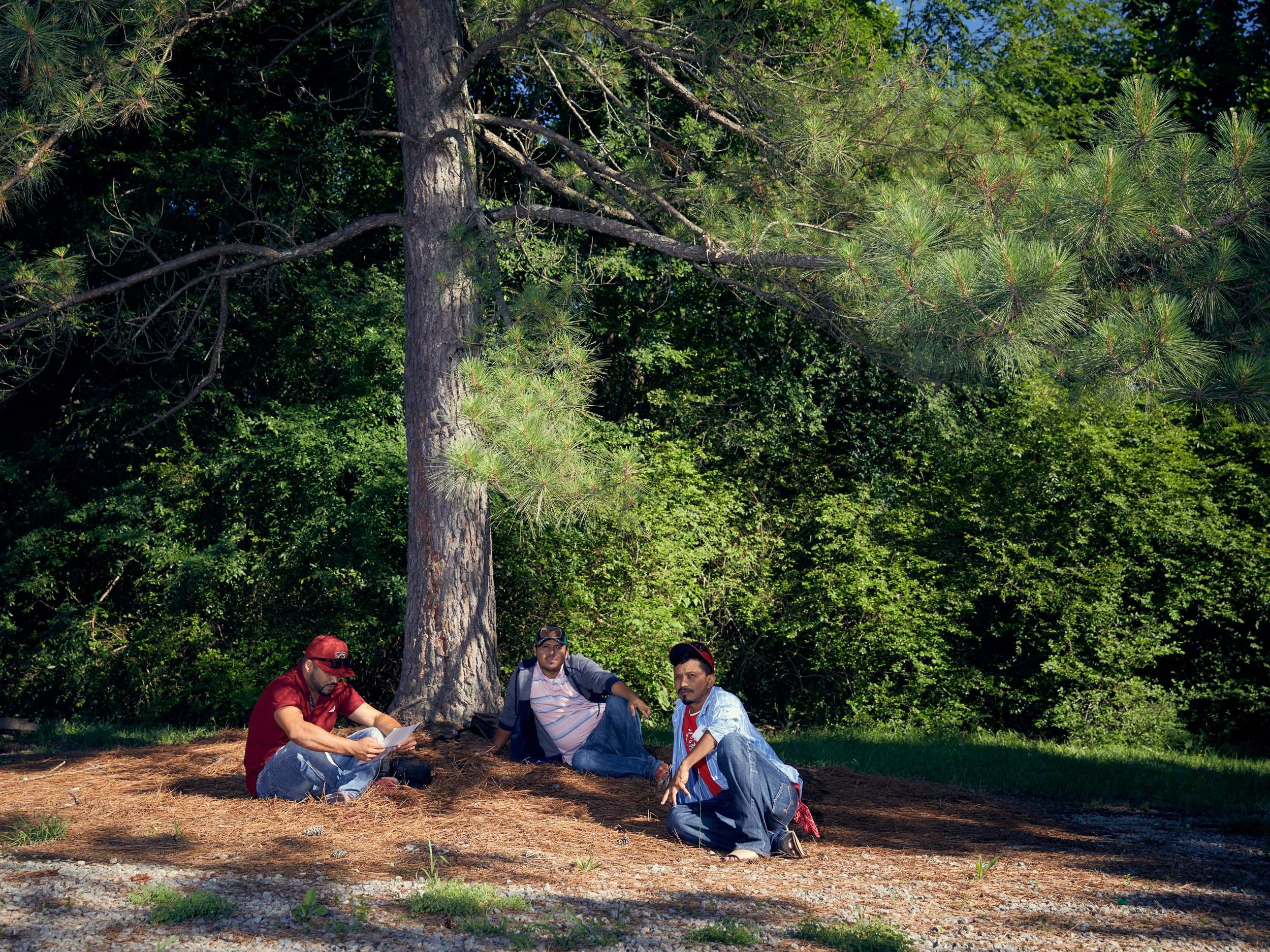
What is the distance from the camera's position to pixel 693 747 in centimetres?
486

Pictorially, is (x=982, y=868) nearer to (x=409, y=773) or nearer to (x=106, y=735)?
(x=409, y=773)

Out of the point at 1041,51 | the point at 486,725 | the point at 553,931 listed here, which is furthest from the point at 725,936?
the point at 1041,51

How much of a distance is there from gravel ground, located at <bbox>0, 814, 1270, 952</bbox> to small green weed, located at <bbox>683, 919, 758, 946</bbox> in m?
0.04

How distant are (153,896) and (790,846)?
286cm

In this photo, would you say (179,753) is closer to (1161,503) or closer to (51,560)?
(51,560)

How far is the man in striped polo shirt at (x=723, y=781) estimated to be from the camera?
15.4 feet

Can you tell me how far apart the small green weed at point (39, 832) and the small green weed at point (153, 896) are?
4.85 feet

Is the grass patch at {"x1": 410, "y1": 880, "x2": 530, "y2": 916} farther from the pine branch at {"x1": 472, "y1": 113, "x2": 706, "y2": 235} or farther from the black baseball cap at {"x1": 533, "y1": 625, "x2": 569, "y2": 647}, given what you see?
the pine branch at {"x1": 472, "y1": 113, "x2": 706, "y2": 235}

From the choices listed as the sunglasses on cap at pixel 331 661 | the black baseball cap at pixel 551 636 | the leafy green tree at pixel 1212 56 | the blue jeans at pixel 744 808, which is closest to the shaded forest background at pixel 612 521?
the black baseball cap at pixel 551 636

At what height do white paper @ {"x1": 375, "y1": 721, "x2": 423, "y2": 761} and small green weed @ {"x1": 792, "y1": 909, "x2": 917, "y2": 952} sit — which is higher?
white paper @ {"x1": 375, "y1": 721, "x2": 423, "y2": 761}

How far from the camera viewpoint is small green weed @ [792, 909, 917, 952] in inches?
135

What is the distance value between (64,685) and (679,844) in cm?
896

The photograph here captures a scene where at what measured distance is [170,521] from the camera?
33.5 feet

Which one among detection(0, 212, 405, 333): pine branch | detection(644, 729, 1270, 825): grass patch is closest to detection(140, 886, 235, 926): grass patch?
detection(644, 729, 1270, 825): grass patch
